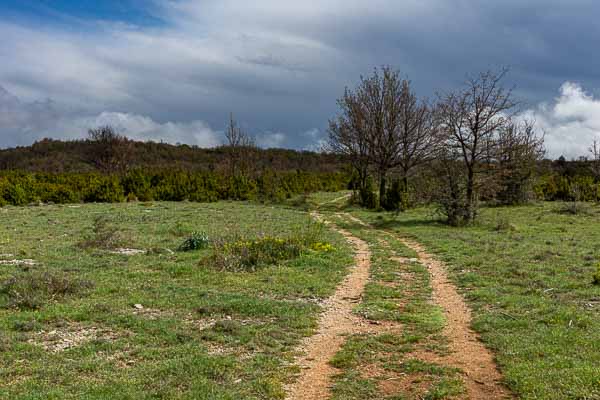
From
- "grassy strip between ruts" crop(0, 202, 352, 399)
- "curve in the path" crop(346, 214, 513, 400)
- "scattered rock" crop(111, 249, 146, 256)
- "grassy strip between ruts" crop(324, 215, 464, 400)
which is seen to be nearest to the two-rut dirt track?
"curve in the path" crop(346, 214, 513, 400)

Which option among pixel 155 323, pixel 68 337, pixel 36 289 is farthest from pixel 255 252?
pixel 68 337

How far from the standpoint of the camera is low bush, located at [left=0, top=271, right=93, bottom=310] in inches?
390

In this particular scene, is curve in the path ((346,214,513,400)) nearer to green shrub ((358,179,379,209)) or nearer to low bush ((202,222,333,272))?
low bush ((202,222,333,272))

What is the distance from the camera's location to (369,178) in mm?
47094

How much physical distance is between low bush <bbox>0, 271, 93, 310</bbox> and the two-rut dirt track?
504 centimetres

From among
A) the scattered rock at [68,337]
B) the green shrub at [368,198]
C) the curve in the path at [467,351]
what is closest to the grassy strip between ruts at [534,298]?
the curve in the path at [467,351]

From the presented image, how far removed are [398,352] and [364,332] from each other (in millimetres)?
1077

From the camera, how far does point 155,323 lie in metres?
8.91

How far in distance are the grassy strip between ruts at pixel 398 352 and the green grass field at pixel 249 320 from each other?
32 millimetres

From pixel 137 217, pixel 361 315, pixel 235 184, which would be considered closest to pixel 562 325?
pixel 361 315

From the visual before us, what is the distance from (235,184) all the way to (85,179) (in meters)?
13.9

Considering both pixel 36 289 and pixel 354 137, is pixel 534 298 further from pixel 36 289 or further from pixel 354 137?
pixel 354 137

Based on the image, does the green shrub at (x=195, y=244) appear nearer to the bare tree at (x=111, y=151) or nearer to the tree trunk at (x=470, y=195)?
the tree trunk at (x=470, y=195)

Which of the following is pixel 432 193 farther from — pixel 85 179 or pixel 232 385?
pixel 85 179
